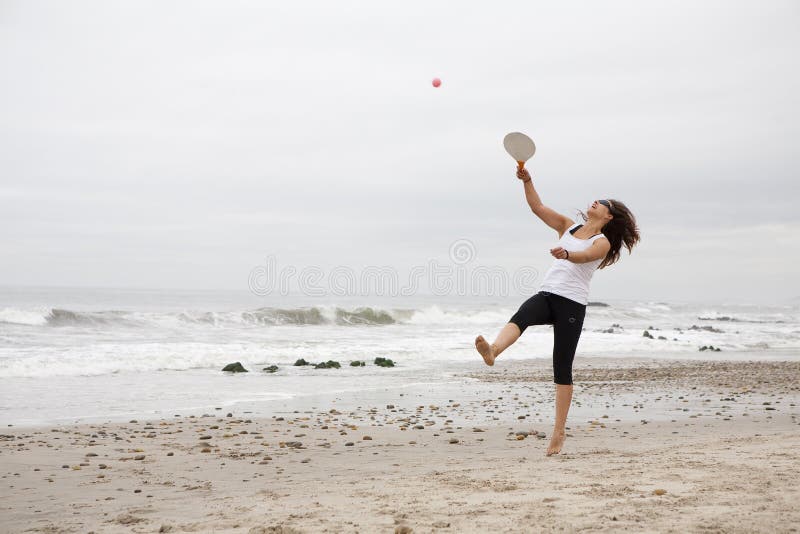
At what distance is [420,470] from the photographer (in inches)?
239

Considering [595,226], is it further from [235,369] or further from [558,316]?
[235,369]

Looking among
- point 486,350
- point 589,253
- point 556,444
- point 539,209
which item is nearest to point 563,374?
point 556,444

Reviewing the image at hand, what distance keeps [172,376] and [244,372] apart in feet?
5.11

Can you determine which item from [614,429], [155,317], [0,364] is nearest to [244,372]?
[0,364]

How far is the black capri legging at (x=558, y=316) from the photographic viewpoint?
587cm

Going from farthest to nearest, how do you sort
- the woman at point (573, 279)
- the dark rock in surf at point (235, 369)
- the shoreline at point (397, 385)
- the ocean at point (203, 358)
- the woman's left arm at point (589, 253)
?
the dark rock in surf at point (235, 369) < the ocean at point (203, 358) < the shoreline at point (397, 385) < the woman at point (573, 279) < the woman's left arm at point (589, 253)

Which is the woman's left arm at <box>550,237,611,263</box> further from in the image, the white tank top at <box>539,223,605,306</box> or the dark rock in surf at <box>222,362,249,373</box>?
the dark rock in surf at <box>222,362,249,373</box>

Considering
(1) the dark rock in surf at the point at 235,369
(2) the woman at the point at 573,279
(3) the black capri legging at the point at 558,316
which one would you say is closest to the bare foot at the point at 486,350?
(2) the woman at the point at 573,279

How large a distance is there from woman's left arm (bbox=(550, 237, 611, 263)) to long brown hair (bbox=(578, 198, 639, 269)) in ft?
0.89

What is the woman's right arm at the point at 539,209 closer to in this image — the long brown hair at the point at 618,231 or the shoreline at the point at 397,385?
the long brown hair at the point at 618,231

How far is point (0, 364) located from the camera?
50.7 feet

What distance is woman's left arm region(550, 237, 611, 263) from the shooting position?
5.32m

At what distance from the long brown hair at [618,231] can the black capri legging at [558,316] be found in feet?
1.51

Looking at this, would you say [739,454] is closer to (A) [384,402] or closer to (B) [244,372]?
(A) [384,402]
